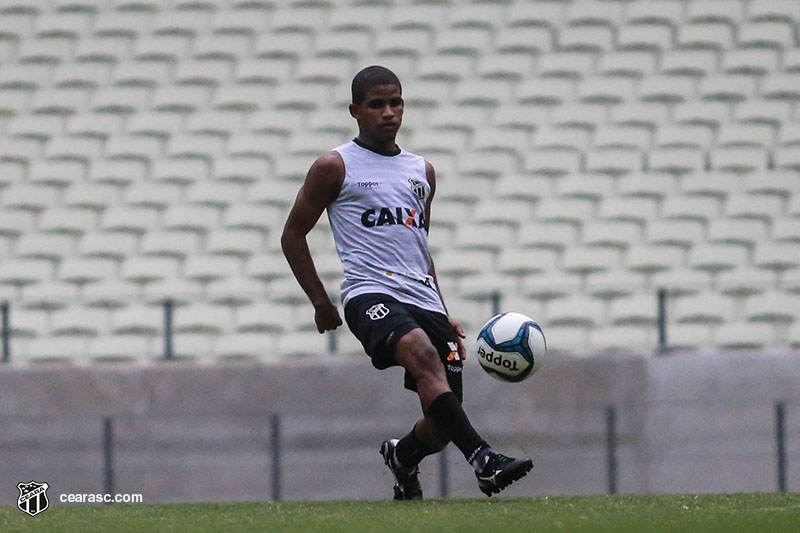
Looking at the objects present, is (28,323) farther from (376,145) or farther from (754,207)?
(376,145)

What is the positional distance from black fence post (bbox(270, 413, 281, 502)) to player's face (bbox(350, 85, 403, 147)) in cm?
560

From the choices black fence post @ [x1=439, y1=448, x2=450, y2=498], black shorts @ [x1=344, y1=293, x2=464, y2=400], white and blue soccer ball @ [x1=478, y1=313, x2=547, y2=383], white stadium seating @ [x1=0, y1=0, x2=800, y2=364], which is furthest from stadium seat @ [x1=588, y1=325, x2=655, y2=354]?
black shorts @ [x1=344, y1=293, x2=464, y2=400]

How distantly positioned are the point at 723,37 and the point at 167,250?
19.1 ft

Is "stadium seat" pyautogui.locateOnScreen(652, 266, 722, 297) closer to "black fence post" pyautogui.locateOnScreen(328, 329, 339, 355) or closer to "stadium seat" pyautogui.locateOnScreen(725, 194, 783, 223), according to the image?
"stadium seat" pyautogui.locateOnScreen(725, 194, 783, 223)

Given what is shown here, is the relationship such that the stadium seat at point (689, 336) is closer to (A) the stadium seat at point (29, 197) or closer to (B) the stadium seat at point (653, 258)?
(B) the stadium seat at point (653, 258)

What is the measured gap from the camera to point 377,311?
603 cm

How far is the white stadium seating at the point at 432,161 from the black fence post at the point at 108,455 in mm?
746

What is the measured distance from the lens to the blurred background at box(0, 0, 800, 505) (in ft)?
37.5

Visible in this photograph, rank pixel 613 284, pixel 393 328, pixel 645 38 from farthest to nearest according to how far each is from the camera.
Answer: pixel 645 38 → pixel 613 284 → pixel 393 328

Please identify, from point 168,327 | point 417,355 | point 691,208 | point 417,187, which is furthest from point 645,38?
point 417,355

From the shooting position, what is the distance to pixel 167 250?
13.1m

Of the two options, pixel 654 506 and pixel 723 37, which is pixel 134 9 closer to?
pixel 723 37

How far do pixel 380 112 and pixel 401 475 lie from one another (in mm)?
1610

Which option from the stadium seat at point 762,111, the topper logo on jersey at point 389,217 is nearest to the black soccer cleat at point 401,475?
the topper logo on jersey at point 389,217
